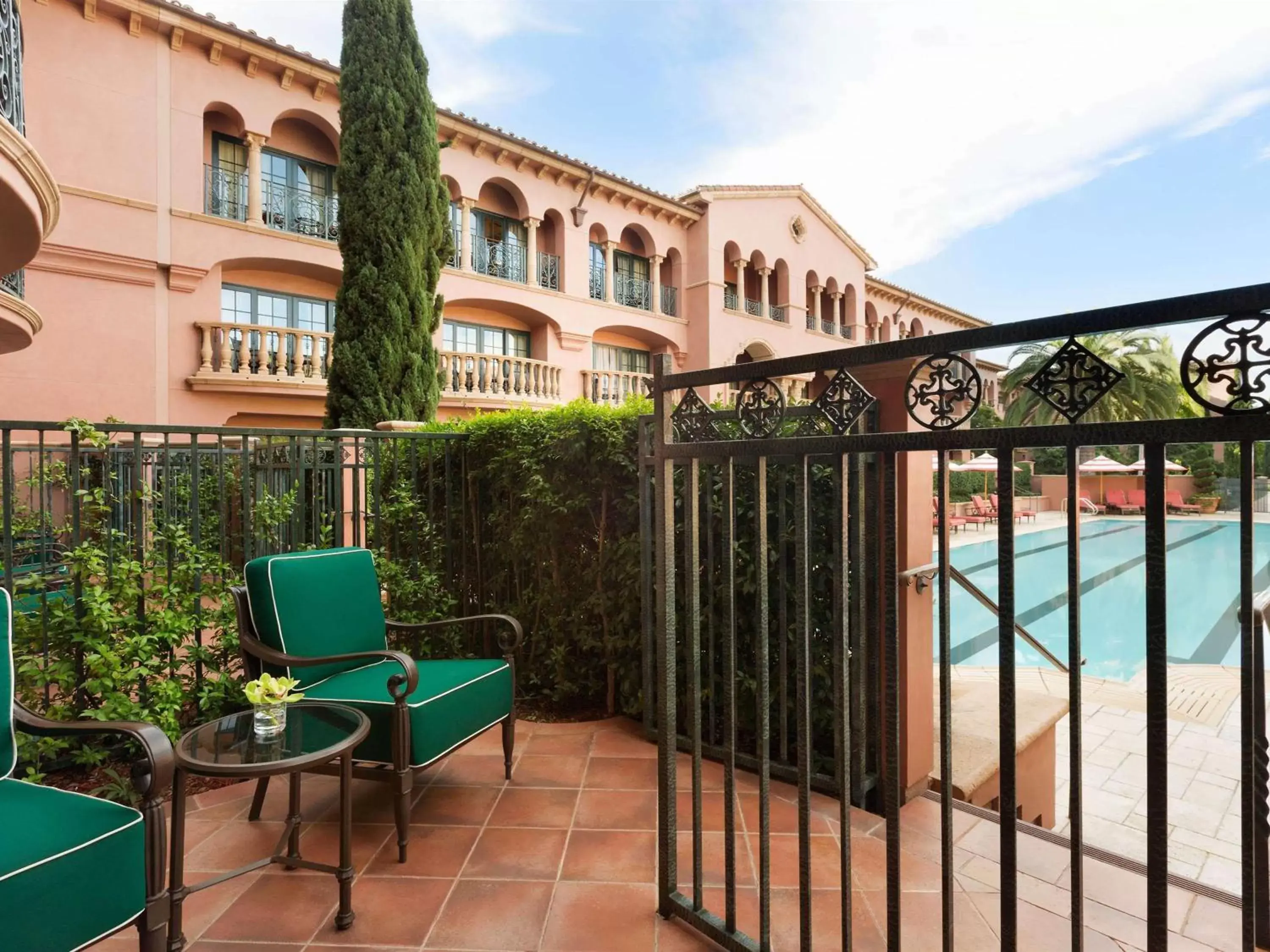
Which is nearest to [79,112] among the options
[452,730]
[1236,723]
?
[452,730]

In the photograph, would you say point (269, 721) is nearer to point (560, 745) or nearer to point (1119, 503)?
point (560, 745)

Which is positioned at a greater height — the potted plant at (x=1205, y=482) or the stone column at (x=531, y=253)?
the stone column at (x=531, y=253)

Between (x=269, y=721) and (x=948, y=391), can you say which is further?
(x=269, y=721)

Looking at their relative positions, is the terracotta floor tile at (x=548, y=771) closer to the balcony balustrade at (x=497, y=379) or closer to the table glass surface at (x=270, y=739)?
the table glass surface at (x=270, y=739)

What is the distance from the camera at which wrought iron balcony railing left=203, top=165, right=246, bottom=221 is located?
32.5ft

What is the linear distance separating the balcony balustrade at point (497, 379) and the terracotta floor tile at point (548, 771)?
894 centimetres

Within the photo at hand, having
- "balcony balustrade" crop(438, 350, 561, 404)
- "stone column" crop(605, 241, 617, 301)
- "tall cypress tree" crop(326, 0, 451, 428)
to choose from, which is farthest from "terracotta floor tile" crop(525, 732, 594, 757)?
"stone column" crop(605, 241, 617, 301)

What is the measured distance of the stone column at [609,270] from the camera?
15000 mm

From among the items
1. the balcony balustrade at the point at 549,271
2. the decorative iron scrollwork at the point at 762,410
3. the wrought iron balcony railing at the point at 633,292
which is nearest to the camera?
the decorative iron scrollwork at the point at 762,410

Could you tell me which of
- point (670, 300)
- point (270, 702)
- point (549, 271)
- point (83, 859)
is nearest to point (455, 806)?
point (270, 702)

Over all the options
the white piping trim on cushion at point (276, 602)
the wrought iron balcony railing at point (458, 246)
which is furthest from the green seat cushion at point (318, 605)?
the wrought iron balcony railing at point (458, 246)

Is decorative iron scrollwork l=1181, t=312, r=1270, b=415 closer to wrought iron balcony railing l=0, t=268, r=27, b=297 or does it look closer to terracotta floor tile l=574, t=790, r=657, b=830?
terracotta floor tile l=574, t=790, r=657, b=830

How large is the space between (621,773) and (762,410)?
6.71ft

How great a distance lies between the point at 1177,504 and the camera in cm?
146
